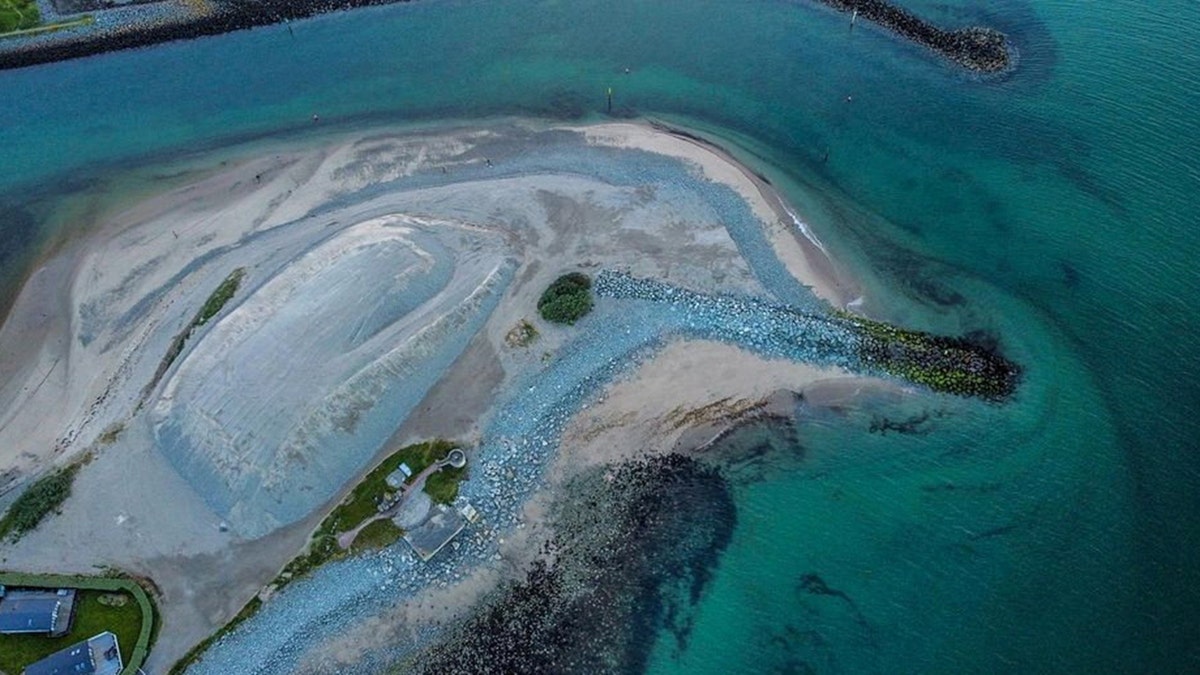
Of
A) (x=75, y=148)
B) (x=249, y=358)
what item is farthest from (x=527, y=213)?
(x=75, y=148)

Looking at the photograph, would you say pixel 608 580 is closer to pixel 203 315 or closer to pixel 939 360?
pixel 939 360

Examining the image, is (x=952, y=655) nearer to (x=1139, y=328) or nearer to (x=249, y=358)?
(x=1139, y=328)

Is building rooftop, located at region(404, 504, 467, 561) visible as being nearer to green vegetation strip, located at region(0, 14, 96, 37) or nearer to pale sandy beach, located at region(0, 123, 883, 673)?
pale sandy beach, located at region(0, 123, 883, 673)

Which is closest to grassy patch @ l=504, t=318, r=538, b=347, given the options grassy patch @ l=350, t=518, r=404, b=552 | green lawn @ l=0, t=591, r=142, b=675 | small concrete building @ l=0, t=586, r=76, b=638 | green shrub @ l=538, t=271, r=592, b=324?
green shrub @ l=538, t=271, r=592, b=324

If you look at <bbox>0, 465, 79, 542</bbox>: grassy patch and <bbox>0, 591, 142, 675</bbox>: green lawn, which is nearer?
<bbox>0, 591, 142, 675</bbox>: green lawn

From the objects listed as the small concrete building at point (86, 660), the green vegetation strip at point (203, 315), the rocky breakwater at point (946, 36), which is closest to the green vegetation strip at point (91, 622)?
the small concrete building at point (86, 660)

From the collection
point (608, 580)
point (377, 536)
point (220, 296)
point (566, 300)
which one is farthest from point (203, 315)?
point (608, 580)

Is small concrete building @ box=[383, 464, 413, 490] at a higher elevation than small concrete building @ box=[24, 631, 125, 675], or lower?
higher
